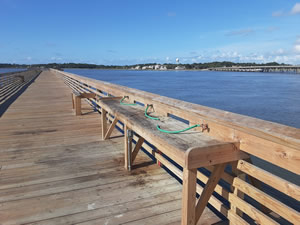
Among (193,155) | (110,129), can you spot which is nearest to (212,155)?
(193,155)

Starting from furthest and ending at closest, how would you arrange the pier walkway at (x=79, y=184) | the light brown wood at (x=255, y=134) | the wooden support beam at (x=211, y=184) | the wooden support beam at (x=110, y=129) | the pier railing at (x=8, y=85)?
the pier railing at (x=8, y=85) → the wooden support beam at (x=110, y=129) → the pier walkway at (x=79, y=184) → the wooden support beam at (x=211, y=184) → the light brown wood at (x=255, y=134)

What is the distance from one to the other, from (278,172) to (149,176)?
4.64 m

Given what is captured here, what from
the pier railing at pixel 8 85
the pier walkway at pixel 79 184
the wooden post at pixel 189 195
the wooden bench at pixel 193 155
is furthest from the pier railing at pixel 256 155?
the pier railing at pixel 8 85

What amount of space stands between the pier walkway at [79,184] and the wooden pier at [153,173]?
0.01m

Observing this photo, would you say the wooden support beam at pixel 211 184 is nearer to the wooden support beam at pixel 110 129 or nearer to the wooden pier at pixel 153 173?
the wooden pier at pixel 153 173

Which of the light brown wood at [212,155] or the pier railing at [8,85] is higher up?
the light brown wood at [212,155]

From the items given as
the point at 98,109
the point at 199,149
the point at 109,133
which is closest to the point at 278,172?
the point at 109,133

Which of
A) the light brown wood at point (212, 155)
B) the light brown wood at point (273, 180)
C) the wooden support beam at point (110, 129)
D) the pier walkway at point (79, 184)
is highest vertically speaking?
the light brown wood at point (212, 155)

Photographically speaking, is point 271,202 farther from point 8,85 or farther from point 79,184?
point 8,85

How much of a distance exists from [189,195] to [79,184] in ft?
5.20

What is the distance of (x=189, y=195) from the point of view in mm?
1737

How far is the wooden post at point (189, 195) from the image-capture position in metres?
1.70

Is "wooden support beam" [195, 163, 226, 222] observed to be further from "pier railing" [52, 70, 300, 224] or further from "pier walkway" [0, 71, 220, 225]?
"pier walkway" [0, 71, 220, 225]

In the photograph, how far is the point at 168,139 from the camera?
6.45 ft
